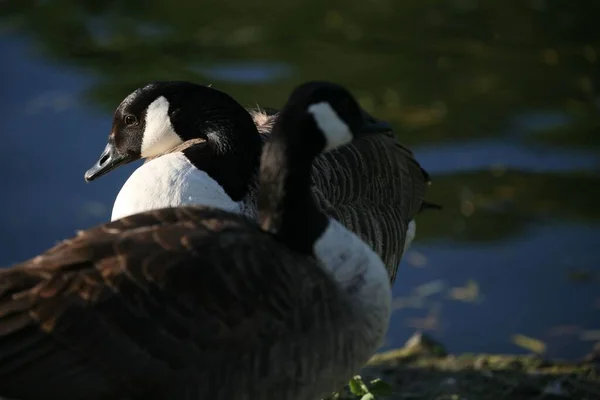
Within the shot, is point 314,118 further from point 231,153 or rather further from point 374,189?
point 374,189

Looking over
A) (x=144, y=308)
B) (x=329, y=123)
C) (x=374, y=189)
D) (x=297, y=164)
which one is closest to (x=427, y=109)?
(x=374, y=189)

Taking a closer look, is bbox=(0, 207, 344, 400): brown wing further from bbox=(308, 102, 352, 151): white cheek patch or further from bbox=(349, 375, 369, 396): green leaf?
bbox=(349, 375, 369, 396): green leaf

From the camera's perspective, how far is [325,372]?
3.98 m

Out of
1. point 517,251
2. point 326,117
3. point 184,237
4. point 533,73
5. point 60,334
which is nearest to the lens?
point 60,334

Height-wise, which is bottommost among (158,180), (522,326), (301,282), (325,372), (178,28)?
(522,326)

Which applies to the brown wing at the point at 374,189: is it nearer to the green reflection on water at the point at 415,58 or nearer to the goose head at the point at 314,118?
the goose head at the point at 314,118

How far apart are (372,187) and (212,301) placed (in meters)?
2.17

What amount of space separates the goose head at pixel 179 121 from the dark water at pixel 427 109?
231 cm

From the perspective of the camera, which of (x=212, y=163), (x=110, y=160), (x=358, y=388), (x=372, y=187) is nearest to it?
(x=358, y=388)

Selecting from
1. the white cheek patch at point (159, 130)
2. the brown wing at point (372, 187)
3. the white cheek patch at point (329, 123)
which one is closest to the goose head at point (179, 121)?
the white cheek patch at point (159, 130)

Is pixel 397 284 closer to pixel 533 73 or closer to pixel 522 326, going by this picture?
pixel 522 326

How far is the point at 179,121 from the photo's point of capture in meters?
Answer: 5.33

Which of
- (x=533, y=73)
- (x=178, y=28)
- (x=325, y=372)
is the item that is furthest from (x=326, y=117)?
(x=178, y=28)

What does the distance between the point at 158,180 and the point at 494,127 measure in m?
4.76
